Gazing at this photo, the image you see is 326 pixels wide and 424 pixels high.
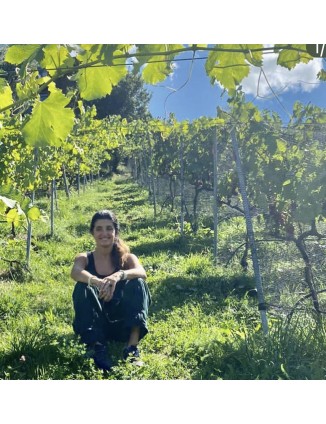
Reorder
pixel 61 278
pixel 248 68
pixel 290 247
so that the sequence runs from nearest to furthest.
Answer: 1. pixel 248 68
2. pixel 61 278
3. pixel 290 247

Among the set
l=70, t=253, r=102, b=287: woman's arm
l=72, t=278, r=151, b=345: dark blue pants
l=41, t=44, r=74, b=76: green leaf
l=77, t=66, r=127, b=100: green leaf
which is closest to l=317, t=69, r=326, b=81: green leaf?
l=77, t=66, r=127, b=100: green leaf

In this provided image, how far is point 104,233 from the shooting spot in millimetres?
2498

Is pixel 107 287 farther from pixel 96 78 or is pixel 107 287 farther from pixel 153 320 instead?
pixel 96 78

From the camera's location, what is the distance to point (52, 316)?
8.40 feet

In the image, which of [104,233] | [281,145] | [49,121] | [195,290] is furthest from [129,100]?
[281,145]

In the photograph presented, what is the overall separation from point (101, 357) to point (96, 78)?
1433 mm

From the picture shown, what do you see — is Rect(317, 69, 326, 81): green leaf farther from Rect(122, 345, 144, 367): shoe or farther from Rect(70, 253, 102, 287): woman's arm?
Rect(122, 345, 144, 367): shoe

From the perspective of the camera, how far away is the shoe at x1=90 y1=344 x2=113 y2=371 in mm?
2354

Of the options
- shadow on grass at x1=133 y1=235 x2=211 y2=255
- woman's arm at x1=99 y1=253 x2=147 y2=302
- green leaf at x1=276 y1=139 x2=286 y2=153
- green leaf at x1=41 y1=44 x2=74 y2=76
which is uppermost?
green leaf at x1=41 y1=44 x2=74 y2=76

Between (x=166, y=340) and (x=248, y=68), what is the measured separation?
1478 mm

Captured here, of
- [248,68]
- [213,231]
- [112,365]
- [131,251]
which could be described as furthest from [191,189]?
[248,68]

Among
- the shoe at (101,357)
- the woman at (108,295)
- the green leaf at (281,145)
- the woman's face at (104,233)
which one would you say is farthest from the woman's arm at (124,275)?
the green leaf at (281,145)

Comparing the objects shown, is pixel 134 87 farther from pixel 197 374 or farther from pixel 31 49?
pixel 197 374

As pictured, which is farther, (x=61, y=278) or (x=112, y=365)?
(x=61, y=278)
